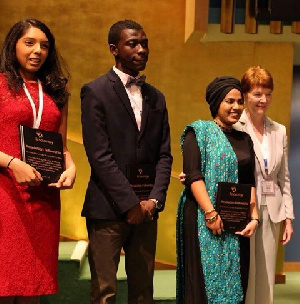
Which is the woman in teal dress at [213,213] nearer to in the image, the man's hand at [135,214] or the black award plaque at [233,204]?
the black award plaque at [233,204]

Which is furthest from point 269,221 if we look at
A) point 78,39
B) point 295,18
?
point 78,39

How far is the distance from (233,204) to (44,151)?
100 cm

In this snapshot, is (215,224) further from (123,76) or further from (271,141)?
(123,76)

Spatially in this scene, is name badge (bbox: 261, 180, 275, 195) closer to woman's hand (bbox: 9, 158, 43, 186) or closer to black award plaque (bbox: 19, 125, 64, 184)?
black award plaque (bbox: 19, 125, 64, 184)

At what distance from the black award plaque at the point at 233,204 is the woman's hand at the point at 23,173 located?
97 centimetres

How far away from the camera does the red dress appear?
287 centimetres

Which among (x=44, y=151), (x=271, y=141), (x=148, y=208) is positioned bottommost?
(x=148, y=208)

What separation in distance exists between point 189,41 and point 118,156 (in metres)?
2.61

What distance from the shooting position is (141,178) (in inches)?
124

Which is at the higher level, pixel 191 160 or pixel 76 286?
pixel 191 160

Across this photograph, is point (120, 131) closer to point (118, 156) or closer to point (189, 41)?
point (118, 156)

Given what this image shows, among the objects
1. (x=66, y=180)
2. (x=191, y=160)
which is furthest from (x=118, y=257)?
(x=191, y=160)

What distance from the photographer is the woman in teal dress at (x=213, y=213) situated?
339 cm

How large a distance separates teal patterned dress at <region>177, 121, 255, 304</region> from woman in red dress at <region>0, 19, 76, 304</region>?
0.72 meters
